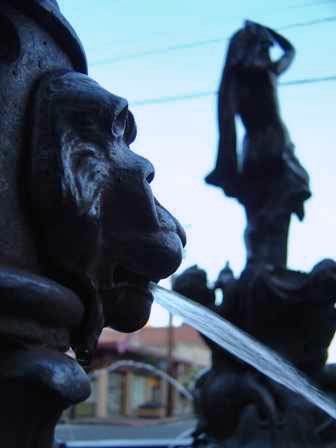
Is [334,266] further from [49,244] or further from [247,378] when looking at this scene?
[49,244]

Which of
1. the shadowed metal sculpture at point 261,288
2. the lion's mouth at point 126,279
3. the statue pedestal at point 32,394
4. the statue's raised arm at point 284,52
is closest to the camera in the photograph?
the statue pedestal at point 32,394

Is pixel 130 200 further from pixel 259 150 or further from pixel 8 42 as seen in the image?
pixel 259 150

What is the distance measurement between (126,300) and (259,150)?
13.1 ft

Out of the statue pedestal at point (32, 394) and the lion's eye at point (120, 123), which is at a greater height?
the lion's eye at point (120, 123)

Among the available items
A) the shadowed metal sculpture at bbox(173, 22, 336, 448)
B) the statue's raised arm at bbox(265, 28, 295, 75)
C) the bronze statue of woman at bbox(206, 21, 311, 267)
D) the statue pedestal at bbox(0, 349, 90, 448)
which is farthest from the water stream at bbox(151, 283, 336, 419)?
the statue's raised arm at bbox(265, 28, 295, 75)

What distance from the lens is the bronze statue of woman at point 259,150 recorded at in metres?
4.62

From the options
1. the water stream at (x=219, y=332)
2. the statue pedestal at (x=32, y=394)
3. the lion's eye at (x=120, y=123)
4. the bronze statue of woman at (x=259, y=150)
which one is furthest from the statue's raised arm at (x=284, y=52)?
the statue pedestal at (x=32, y=394)

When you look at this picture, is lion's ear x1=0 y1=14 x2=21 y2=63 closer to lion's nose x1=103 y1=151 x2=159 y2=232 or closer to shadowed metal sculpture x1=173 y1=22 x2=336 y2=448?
lion's nose x1=103 y1=151 x2=159 y2=232

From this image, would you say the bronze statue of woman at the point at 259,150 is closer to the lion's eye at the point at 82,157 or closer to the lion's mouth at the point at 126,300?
the lion's mouth at the point at 126,300

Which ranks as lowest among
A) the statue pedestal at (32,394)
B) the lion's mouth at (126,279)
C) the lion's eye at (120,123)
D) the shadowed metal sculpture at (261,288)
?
the shadowed metal sculpture at (261,288)

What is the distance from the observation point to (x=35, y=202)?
0.92 metres

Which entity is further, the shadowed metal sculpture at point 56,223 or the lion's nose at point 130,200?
the lion's nose at point 130,200

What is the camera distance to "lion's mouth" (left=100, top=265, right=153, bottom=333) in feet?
3.43

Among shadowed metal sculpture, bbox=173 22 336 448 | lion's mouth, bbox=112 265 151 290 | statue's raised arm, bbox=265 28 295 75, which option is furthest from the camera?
statue's raised arm, bbox=265 28 295 75
